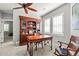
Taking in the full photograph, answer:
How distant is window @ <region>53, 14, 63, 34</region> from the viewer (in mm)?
2049

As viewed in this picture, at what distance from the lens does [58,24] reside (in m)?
2.09

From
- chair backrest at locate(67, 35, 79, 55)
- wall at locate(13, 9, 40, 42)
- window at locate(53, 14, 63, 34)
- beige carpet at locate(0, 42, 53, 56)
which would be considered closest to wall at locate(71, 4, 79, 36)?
chair backrest at locate(67, 35, 79, 55)

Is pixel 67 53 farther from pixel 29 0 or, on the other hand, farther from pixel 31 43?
pixel 29 0

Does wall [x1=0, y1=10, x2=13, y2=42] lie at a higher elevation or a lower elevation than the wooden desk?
higher

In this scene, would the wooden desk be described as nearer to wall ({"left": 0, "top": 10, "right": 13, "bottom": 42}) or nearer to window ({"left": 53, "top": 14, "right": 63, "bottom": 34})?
window ({"left": 53, "top": 14, "right": 63, "bottom": 34})

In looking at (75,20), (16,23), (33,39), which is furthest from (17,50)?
(75,20)

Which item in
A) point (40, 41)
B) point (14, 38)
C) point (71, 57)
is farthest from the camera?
point (40, 41)

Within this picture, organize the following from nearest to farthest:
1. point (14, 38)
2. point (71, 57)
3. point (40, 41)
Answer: point (71, 57) → point (14, 38) → point (40, 41)

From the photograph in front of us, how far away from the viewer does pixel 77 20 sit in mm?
2020

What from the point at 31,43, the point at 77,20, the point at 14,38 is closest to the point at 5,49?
the point at 14,38

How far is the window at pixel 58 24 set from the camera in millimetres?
2049

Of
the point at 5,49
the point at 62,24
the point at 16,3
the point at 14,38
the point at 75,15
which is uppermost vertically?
the point at 16,3

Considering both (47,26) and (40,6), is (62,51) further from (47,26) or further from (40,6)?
(40,6)

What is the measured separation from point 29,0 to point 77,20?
975 millimetres
